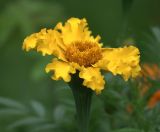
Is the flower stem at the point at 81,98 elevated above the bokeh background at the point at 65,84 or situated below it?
below

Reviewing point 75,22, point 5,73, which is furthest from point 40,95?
point 75,22

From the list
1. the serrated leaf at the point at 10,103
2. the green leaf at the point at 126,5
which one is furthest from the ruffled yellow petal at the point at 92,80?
the serrated leaf at the point at 10,103

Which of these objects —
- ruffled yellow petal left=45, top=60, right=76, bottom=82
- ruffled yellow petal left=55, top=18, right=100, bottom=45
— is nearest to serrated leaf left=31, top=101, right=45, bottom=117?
ruffled yellow petal left=55, top=18, right=100, bottom=45

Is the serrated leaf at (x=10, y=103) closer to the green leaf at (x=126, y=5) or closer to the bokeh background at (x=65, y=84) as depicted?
the bokeh background at (x=65, y=84)

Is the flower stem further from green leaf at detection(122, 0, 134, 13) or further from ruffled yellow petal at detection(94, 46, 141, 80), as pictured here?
green leaf at detection(122, 0, 134, 13)

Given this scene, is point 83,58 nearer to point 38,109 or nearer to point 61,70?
point 61,70

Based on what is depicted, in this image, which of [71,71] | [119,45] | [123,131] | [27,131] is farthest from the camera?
[27,131]

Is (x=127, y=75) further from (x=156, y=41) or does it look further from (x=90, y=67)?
(x=156, y=41)
